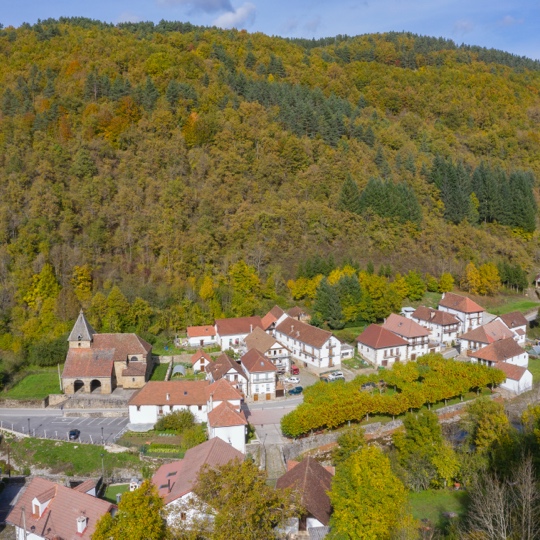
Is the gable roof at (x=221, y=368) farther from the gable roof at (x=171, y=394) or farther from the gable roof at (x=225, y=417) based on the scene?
the gable roof at (x=225, y=417)

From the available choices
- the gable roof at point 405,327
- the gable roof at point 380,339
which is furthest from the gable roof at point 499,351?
the gable roof at point 380,339

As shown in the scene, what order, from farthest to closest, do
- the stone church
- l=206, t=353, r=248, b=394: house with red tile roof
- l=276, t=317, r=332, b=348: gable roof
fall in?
l=276, t=317, r=332, b=348: gable roof → the stone church → l=206, t=353, r=248, b=394: house with red tile roof

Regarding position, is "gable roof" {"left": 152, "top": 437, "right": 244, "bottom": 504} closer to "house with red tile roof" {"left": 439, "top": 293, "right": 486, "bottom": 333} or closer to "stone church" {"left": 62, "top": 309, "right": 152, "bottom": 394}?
"stone church" {"left": 62, "top": 309, "right": 152, "bottom": 394}

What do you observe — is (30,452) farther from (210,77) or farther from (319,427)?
(210,77)

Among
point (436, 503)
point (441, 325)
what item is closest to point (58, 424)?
point (436, 503)

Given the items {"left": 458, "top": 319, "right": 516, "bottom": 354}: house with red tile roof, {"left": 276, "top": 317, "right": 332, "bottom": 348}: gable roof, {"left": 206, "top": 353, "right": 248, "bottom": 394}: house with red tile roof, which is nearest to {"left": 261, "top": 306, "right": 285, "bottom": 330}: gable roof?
{"left": 276, "top": 317, "right": 332, "bottom": 348}: gable roof

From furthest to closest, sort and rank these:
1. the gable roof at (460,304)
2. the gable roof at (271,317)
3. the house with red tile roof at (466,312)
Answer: the gable roof at (460,304), the house with red tile roof at (466,312), the gable roof at (271,317)
